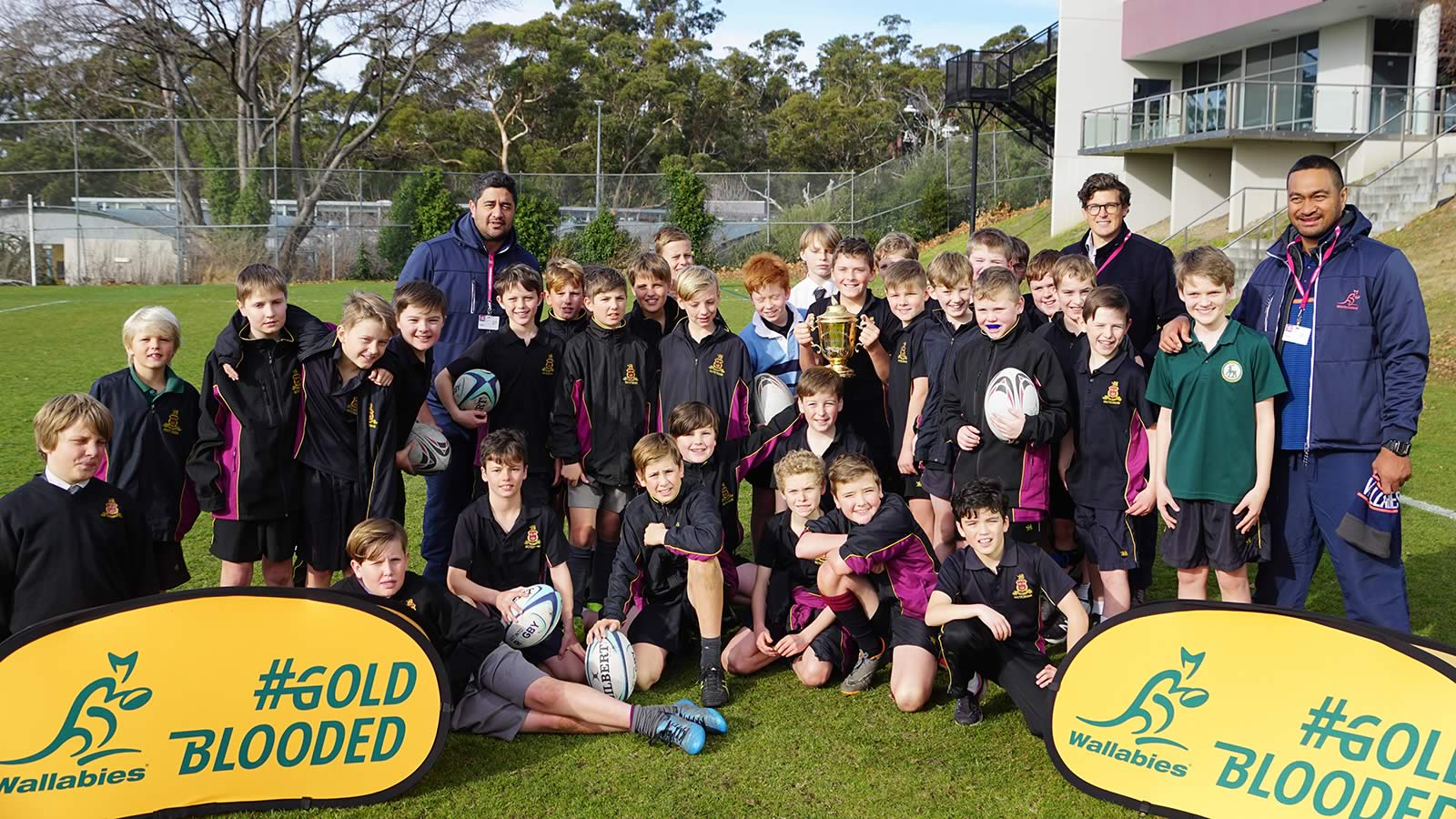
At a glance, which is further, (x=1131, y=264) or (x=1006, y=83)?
(x=1006, y=83)

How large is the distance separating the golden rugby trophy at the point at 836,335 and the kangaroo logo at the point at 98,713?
292cm

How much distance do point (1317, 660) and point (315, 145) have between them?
1794 inches

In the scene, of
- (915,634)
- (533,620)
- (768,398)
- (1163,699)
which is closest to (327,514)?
(533,620)

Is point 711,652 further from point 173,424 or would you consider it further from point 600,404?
point 173,424

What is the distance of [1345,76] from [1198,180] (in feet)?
12.0

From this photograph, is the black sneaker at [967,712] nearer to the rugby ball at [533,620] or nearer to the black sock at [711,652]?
the black sock at [711,652]

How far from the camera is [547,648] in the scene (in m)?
4.27

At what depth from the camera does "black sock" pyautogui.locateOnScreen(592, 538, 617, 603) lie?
17.2ft

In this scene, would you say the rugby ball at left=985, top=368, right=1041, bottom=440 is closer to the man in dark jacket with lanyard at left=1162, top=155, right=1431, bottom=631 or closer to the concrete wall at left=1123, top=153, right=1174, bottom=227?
the man in dark jacket with lanyard at left=1162, top=155, right=1431, bottom=631

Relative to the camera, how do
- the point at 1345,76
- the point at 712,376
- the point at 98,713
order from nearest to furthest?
the point at 98,713 < the point at 712,376 < the point at 1345,76

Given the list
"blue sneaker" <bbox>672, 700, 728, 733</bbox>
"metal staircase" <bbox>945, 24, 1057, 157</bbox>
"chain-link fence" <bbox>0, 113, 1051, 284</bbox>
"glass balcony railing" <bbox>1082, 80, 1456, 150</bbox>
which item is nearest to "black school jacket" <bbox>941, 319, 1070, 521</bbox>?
"blue sneaker" <bbox>672, 700, 728, 733</bbox>

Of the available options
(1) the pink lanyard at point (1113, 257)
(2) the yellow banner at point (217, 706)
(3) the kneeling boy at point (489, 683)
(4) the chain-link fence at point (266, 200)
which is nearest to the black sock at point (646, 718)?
(3) the kneeling boy at point (489, 683)

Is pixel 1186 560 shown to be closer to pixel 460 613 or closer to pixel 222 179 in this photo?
pixel 460 613

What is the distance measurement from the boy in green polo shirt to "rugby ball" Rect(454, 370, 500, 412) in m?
2.79
